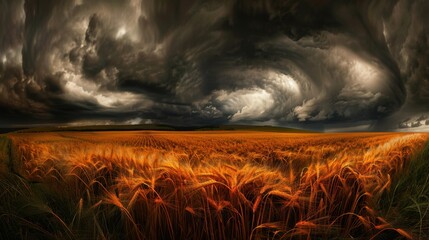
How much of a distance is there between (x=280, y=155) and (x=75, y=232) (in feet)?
17.1

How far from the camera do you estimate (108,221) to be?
65.8 inches

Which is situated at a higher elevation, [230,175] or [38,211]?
[230,175]

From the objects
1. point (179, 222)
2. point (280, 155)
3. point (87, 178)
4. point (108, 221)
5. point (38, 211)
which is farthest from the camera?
point (280, 155)

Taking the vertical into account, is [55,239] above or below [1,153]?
below

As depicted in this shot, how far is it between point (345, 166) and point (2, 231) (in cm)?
209

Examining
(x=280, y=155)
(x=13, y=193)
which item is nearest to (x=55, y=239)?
(x=13, y=193)

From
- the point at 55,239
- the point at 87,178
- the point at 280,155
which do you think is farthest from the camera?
the point at 280,155

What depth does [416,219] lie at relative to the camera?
150cm

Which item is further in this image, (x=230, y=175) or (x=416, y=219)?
(x=230, y=175)

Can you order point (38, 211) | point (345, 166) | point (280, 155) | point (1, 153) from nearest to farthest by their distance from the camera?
point (38, 211) → point (345, 166) → point (1, 153) → point (280, 155)

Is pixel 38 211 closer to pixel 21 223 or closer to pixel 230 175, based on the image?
pixel 21 223

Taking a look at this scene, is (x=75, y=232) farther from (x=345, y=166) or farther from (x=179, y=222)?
(x=345, y=166)

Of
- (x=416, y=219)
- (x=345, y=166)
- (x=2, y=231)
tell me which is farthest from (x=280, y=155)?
(x=2, y=231)

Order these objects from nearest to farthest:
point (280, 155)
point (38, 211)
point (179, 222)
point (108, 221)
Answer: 1. point (38, 211)
2. point (179, 222)
3. point (108, 221)
4. point (280, 155)
